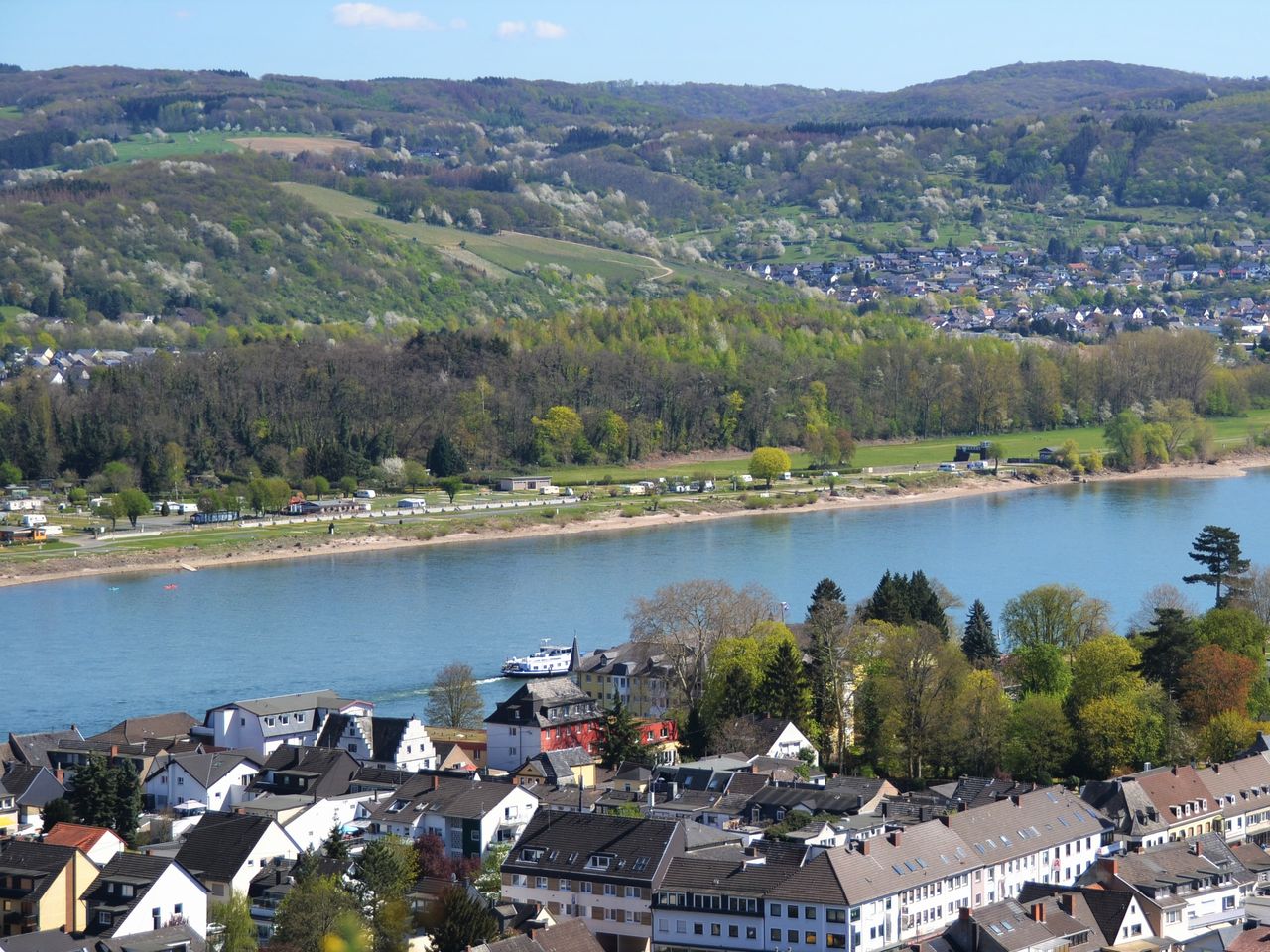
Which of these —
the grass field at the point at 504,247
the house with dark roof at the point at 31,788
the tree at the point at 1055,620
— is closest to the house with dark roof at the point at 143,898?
the house with dark roof at the point at 31,788

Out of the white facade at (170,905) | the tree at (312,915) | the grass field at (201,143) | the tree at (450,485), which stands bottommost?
the tree at (450,485)

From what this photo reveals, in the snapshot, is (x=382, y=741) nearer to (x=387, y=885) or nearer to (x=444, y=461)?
(x=387, y=885)

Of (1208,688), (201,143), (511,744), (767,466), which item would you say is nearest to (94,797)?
(511,744)

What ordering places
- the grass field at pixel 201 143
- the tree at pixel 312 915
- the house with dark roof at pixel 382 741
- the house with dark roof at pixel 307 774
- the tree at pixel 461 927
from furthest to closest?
the grass field at pixel 201 143, the house with dark roof at pixel 382 741, the house with dark roof at pixel 307 774, the tree at pixel 312 915, the tree at pixel 461 927

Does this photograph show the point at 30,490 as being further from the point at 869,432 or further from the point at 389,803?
the point at 389,803

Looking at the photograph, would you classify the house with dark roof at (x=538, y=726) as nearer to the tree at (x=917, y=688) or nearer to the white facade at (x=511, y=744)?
the white facade at (x=511, y=744)

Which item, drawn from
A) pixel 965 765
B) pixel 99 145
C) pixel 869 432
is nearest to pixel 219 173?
pixel 99 145

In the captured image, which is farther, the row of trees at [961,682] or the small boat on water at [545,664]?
the small boat on water at [545,664]
